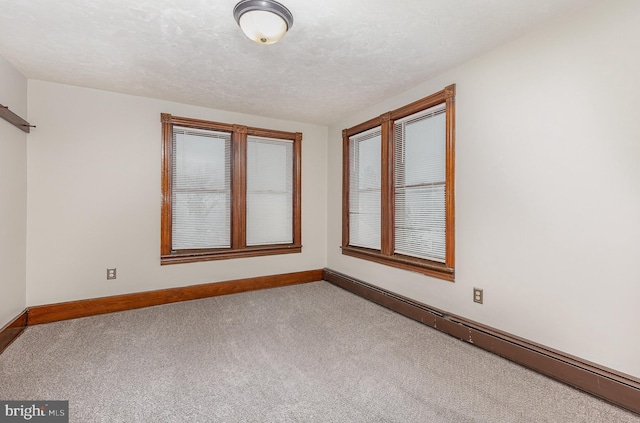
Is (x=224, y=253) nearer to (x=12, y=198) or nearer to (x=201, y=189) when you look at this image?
(x=201, y=189)

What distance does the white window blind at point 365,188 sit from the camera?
3893 millimetres

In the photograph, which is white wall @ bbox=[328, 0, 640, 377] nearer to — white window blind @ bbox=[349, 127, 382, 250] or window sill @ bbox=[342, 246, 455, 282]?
window sill @ bbox=[342, 246, 455, 282]

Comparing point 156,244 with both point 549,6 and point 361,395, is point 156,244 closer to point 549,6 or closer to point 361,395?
point 361,395

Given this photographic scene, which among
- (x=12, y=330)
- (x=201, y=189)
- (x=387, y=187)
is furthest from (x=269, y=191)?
(x=12, y=330)

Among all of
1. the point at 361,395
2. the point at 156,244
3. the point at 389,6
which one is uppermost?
the point at 389,6

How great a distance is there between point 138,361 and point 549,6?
12.6 feet

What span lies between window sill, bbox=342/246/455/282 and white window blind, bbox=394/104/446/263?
8 cm

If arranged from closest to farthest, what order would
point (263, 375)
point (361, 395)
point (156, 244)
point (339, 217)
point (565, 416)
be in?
1. point (565, 416)
2. point (361, 395)
3. point (263, 375)
4. point (156, 244)
5. point (339, 217)

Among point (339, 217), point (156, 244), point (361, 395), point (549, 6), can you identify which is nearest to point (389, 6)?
point (549, 6)

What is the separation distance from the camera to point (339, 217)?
459cm

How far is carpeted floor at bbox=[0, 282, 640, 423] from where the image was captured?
1706 mm

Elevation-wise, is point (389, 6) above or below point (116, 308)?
above

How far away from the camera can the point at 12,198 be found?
273 centimetres

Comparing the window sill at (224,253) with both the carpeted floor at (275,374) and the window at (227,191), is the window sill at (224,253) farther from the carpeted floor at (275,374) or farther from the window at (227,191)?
the carpeted floor at (275,374)
